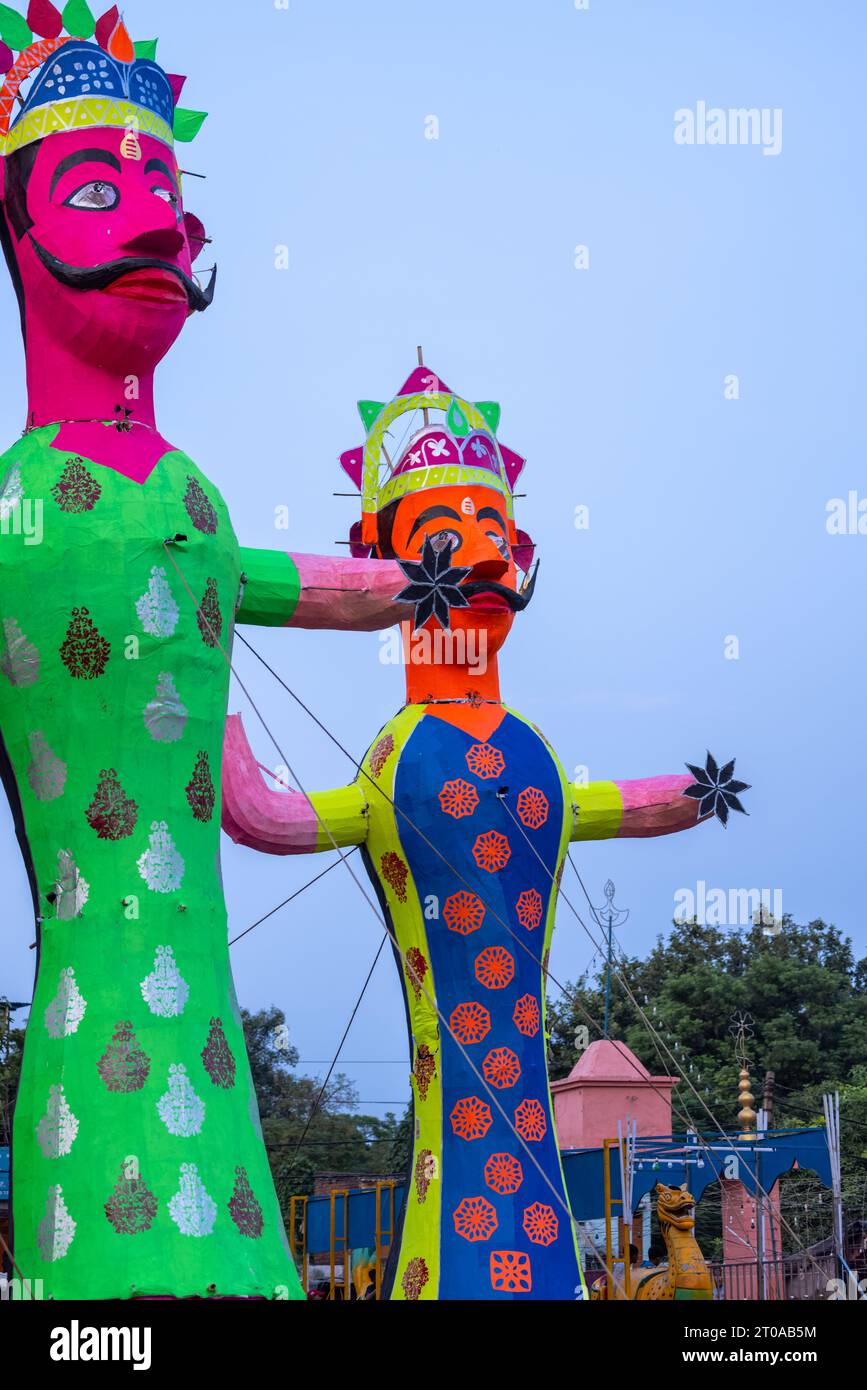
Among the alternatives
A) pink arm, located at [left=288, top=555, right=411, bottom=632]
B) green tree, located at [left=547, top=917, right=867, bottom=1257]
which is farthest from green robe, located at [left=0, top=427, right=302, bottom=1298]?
green tree, located at [left=547, top=917, right=867, bottom=1257]

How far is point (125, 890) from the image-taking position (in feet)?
25.7

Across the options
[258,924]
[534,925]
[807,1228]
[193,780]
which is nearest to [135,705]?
[193,780]

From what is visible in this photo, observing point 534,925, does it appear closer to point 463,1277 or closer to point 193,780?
point 463,1277

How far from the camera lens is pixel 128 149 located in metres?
8.69

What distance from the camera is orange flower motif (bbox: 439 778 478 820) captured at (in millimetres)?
10625

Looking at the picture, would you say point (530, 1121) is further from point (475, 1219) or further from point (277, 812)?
point (277, 812)

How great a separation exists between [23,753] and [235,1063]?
65.6 inches

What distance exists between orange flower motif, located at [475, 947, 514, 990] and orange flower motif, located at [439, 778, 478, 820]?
81 cm

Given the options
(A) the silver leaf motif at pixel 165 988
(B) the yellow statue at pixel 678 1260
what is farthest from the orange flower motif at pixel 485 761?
(A) the silver leaf motif at pixel 165 988

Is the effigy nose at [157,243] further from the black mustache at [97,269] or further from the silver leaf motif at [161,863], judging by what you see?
the silver leaf motif at [161,863]

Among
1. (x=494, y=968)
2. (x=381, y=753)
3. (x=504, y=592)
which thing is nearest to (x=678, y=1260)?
(x=494, y=968)

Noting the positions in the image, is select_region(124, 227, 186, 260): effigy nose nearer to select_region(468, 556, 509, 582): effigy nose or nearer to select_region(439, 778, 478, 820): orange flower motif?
select_region(468, 556, 509, 582): effigy nose
